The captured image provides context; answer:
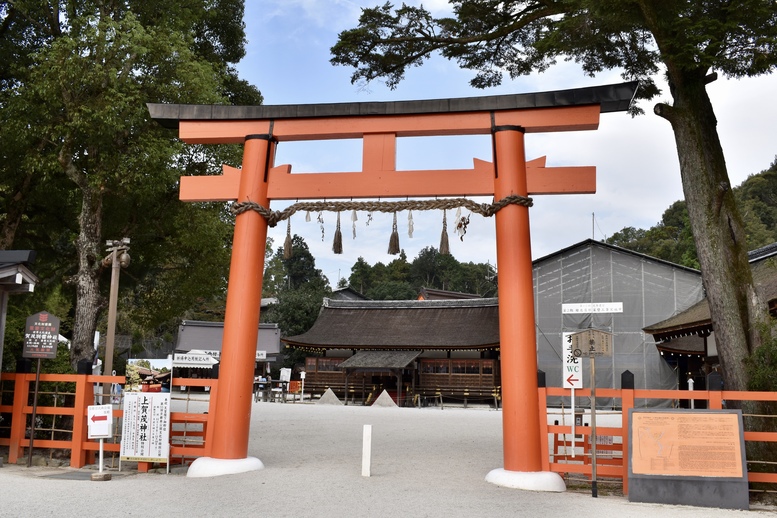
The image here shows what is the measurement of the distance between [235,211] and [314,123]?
1552 millimetres

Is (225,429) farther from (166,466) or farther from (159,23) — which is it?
(159,23)

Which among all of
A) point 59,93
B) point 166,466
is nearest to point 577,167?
point 166,466

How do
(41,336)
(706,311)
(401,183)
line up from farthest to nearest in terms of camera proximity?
(706,311), (41,336), (401,183)

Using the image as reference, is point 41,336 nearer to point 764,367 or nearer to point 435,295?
point 764,367

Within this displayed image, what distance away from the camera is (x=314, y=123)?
902 centimetres

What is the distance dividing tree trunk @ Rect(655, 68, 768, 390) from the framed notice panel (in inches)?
45.4

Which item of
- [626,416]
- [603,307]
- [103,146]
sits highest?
[103,146]

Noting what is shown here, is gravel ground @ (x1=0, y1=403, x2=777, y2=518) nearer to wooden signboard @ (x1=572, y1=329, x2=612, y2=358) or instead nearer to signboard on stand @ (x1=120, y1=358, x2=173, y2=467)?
signboard on stand @ (x1=120, y1=358, x2=173, y2=467)

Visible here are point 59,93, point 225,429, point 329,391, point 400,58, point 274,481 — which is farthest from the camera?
point 329,391

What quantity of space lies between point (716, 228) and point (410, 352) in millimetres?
20968

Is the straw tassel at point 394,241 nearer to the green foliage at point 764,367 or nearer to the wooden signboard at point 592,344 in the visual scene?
the wooden signboard at point 592,344

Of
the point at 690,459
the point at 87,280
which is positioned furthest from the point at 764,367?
the point at 87,280

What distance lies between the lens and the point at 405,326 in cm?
3070

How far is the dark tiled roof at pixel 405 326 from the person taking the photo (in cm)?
2866
